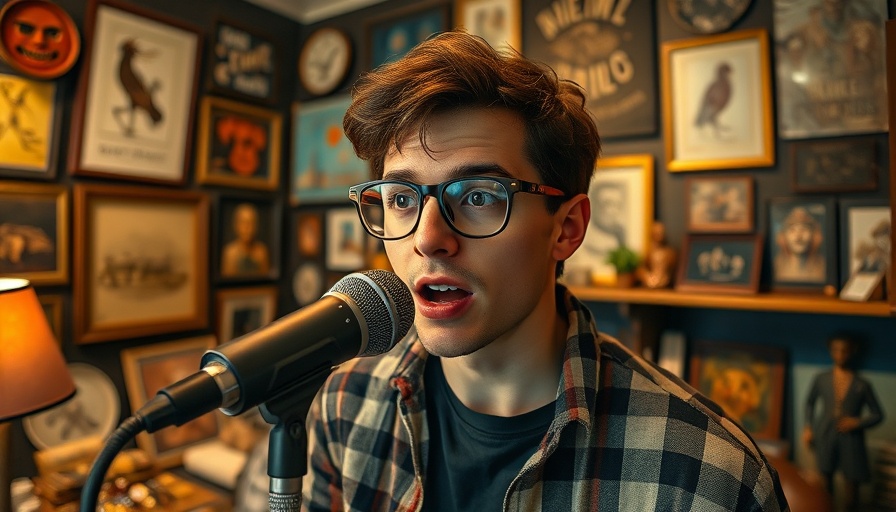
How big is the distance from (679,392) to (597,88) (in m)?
1.47

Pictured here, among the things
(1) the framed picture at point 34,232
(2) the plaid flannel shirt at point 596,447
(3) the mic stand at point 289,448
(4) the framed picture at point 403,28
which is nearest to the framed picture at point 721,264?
(2) the plaid flannel shirt at point 596,447

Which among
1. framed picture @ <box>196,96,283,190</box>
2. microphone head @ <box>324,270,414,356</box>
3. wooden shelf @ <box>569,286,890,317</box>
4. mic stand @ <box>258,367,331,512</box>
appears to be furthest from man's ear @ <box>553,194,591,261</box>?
framed picture @ <box>196,96,283,190</box>

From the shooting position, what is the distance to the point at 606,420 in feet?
3.40

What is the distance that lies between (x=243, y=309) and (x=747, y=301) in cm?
220

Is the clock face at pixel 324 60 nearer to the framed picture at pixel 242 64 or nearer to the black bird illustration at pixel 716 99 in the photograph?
the framed picture at pixel 242 64

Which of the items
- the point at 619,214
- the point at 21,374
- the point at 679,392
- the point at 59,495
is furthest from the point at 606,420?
the point at 59,495

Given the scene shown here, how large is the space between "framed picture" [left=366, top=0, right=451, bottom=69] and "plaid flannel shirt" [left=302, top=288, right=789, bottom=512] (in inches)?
72.9

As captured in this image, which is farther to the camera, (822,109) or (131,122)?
(131,122)

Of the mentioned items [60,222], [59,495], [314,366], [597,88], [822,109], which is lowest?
[59,495]

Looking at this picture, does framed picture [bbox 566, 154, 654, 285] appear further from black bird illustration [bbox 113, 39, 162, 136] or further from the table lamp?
black bird illustration [bbox 113, 39, 162, 136]

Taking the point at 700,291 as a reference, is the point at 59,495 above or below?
below

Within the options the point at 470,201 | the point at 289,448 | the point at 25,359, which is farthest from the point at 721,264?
the point at 25,359

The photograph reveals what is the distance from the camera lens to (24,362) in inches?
60.1

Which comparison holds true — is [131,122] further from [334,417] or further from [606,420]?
[606,420]
